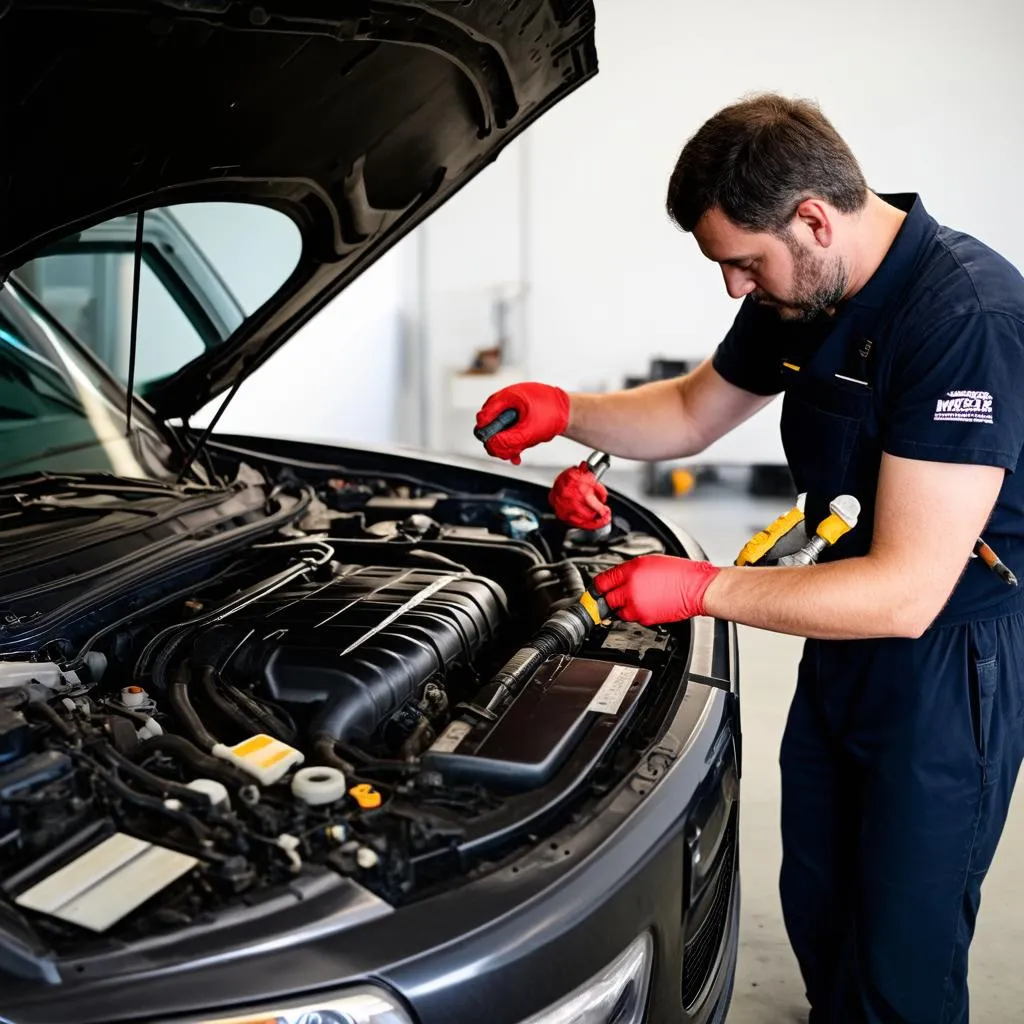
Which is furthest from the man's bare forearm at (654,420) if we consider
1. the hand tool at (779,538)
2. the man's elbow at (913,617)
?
the man's elbow at (913,617)

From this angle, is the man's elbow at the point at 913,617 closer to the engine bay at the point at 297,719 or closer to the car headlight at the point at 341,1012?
the engine bay at the point at 297,719

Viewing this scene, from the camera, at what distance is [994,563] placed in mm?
1540

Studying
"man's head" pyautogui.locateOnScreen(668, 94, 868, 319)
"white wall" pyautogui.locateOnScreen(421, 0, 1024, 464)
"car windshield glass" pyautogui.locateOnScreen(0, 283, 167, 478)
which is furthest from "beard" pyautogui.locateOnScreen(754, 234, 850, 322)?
"white wall" pyautogui.locateOnScreen(421, 0, 1024, 464)

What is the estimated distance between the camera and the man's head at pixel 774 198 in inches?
57.2

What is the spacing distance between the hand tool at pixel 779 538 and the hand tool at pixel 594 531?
0.45 meters

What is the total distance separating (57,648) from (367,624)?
16.5 inches

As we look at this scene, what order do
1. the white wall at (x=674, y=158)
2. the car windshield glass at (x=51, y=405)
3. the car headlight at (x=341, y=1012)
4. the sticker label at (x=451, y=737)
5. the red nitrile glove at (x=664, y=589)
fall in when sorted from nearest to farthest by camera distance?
the car headlight at (x=341, y=1012) < the sticker label at (x=451, y=737) < the red nitrile glove at (x=664, y=589) < the car windshield glass at (x=51, y=405) < the white wall at (x=674, y=158)

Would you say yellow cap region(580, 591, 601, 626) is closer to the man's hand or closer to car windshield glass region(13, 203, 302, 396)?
the man's hand

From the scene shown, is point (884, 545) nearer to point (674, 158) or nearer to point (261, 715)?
point (261, 715)

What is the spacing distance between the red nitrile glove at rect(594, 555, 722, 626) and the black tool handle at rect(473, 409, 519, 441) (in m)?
0.59

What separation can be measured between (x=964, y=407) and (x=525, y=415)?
905mm

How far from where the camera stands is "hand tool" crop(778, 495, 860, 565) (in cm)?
156

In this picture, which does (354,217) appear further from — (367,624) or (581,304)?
(581,304)

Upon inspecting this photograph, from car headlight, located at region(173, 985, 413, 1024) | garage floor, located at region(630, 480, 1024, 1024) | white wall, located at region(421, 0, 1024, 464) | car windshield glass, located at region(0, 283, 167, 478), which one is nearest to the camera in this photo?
car headlight, located at region(173, 985, 413, 1024)
